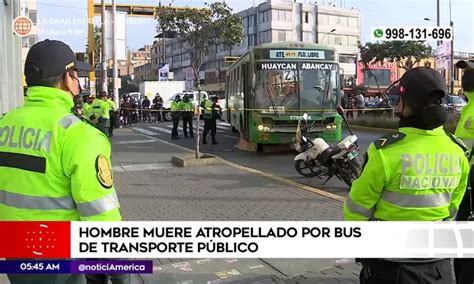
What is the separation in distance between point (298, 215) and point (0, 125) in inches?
197

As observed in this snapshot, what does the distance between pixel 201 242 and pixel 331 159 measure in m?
6.37

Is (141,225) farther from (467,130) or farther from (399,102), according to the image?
(467,130)

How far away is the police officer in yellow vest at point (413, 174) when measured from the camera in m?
2.62

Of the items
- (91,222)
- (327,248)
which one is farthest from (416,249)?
(91,222)

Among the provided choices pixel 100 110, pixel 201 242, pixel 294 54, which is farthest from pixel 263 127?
pixel 201 242

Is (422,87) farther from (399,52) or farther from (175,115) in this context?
(399,52)

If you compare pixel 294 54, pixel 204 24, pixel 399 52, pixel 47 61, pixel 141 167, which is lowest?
pixel 141 167

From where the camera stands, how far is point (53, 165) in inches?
91.4

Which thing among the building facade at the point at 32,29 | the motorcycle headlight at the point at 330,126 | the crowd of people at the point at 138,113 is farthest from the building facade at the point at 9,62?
the crowd of people at the point at 138,113

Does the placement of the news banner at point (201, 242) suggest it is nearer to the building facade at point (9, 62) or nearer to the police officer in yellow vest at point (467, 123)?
the police officer in yellow vest at point (467, 123)

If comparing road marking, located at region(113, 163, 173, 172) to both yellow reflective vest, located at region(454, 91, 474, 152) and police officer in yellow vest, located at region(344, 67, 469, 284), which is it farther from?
police officer in yellow vest, located at region(344, 67, 469, 284)

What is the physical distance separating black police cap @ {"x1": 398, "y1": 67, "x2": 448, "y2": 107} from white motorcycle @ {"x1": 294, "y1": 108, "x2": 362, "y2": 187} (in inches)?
229

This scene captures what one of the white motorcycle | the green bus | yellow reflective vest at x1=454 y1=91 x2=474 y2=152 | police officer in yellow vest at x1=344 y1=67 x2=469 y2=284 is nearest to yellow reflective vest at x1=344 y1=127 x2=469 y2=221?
police officer in yellow vest at x1=344 y1=67 x2=469 y2=284

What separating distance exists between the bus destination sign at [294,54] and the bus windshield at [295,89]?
1.33ft
